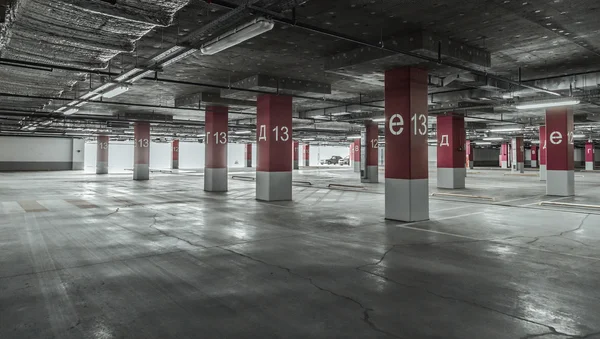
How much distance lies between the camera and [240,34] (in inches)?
250

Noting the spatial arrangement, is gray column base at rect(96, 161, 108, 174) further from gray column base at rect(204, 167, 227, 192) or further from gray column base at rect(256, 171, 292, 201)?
gray column base at rect(256, 171, 292, 201)

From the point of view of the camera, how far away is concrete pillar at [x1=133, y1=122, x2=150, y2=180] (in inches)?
1057

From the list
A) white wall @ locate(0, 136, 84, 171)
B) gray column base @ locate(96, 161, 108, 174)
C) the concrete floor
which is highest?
white wall @ locate(0, 136, 84, 171)

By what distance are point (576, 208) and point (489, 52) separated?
656 cm

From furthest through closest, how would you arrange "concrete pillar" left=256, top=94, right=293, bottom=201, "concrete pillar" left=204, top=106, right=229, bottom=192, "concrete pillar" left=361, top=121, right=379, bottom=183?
"concrete pillar" left=361, top=121, right=379, bottom=183 → "concrete pillar" left=204, top=106, right=229, bottom=192 → "concrete pillar" left=256, top=94, right=293, bottom=201

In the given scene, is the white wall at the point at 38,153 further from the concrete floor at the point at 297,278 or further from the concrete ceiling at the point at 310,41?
the concrete floor at the point at 297,278

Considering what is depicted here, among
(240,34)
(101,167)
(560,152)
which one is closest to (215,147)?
(240,34)

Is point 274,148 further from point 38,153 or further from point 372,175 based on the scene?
point 38,153

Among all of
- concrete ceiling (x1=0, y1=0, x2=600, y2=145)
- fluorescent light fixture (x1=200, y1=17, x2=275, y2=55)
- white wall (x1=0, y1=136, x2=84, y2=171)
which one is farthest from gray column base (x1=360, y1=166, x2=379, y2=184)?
white wall (x1=0, y1=136, x2=84, y2=171)

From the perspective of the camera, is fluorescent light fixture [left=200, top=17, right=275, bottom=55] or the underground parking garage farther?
fluorescent light fixture [left=200, top=17, right=275, bottom=55]

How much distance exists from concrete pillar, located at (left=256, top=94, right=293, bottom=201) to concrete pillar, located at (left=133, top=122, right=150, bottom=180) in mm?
15325

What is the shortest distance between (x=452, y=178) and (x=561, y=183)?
211 inches

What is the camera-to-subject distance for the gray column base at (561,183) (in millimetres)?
16609

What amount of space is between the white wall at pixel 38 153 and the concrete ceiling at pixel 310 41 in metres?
35.2
